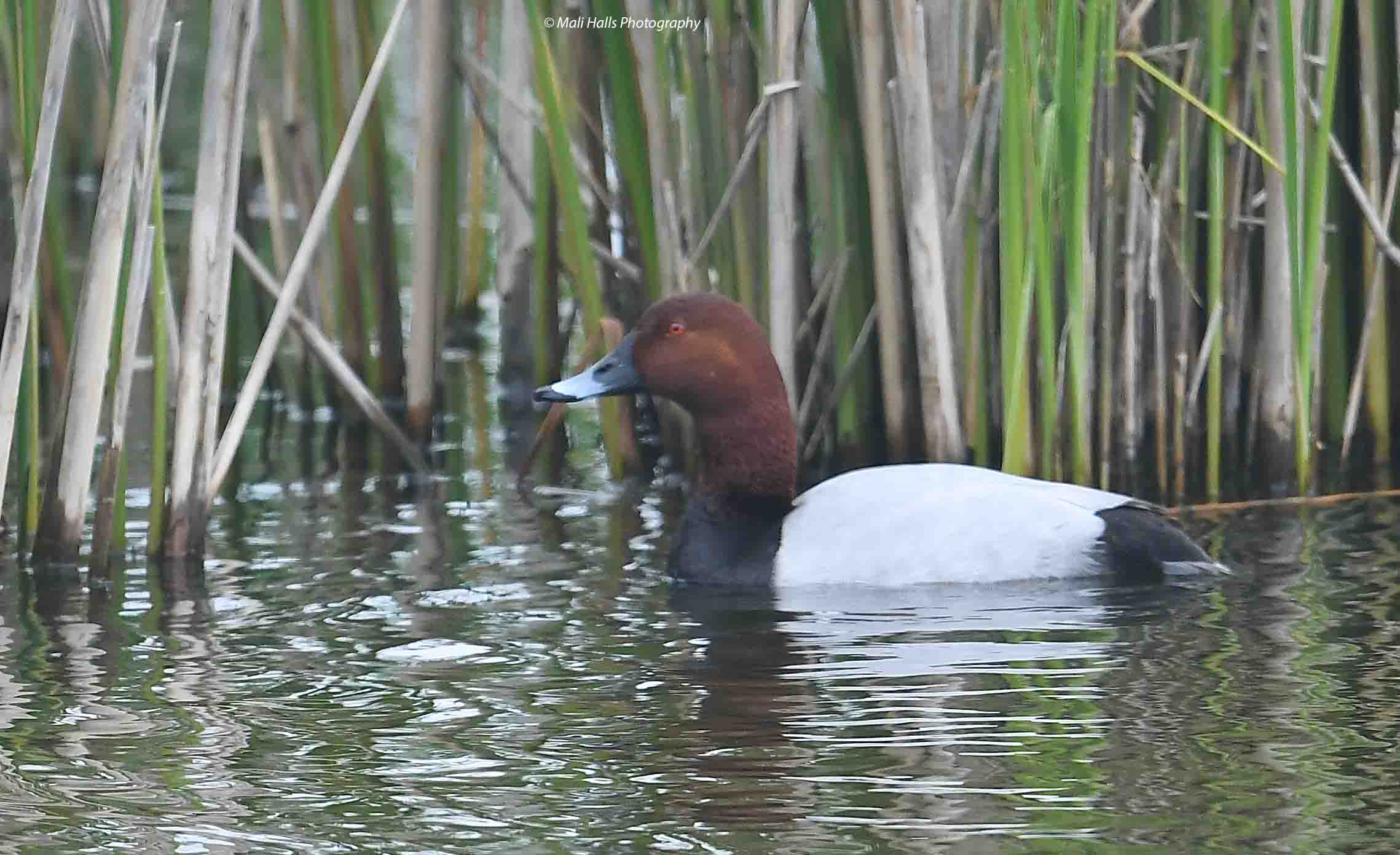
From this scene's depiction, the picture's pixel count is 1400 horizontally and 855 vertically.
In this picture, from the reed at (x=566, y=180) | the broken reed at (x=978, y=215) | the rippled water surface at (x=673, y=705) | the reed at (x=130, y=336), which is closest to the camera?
the rippled water surface at (x=673, y=705)

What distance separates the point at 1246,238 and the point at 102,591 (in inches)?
121

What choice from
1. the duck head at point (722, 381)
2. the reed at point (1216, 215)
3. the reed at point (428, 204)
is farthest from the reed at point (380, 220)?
the reed at point (1216, 215)

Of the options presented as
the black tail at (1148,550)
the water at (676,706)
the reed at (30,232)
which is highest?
the reed at (30,232)

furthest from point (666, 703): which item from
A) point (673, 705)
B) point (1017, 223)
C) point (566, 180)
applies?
point (566, 180)

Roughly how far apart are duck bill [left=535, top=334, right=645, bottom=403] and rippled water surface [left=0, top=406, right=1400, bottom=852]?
1.41 feet

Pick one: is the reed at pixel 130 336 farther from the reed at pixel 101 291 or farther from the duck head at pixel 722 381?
the duck head at pixel 722 381

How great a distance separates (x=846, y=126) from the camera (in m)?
5.75

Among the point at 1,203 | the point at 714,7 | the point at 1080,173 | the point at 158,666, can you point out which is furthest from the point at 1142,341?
the point at 1,203

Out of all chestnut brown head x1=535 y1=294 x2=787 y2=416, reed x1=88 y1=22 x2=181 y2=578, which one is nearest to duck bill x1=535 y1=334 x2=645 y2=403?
chestnut brown head x1=535 y1=294 x2=787 y2=416

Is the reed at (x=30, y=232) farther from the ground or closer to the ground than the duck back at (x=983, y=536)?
farther from the ground

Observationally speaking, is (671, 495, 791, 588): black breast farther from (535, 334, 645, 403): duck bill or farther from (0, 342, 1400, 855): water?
(535, 334, 645, 403): duck bill

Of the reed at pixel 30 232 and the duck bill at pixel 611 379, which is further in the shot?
the duck bill at pixel 611 379

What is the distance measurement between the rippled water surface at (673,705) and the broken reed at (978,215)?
1.54 feet

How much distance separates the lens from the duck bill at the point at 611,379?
5395 millimetres
